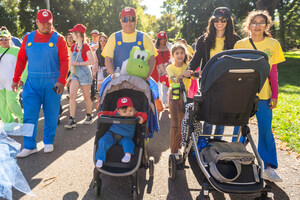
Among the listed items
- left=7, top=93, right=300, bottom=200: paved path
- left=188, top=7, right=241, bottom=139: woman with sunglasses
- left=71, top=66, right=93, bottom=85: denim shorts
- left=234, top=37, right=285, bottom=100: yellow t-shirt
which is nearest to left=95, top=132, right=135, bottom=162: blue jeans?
left=7, top=93, right=300, bottom=200: paved path

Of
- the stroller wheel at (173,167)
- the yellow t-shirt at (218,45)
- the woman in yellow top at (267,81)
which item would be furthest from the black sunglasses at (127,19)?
the stroller wheel at (173,167)

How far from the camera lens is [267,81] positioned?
334cm

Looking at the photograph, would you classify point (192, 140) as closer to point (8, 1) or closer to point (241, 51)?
point (241, 51)

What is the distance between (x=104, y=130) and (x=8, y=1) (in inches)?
1109

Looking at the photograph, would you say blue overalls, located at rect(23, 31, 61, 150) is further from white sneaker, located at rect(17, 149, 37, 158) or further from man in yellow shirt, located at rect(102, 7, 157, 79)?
man in yellow shirt, located at rect(102, 7, 157, 79)

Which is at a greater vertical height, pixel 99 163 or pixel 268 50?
pixel 268 50

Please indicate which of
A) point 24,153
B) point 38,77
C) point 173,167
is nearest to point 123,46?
point 38,77

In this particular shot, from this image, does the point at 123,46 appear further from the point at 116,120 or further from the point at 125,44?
the point at 116,120

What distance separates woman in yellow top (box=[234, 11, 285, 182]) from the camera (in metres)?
3.29

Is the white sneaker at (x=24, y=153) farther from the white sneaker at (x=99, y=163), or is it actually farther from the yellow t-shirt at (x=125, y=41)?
the yellow t-shirt at (x=125, y=41)

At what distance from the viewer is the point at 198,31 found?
2012cm

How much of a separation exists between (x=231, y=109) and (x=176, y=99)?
1.06 metres

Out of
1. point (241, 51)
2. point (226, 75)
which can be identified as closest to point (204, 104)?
point (226, 75)

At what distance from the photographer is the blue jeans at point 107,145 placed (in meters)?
2.92
